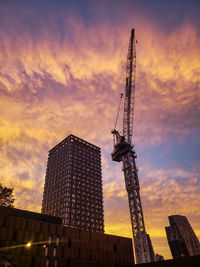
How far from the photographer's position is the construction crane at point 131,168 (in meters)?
69.4

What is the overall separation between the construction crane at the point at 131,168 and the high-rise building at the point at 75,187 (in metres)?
59.9

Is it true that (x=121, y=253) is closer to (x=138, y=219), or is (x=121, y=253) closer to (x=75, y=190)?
(x=138, y=219)

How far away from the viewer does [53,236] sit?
169ft

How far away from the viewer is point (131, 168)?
8131 centimetres

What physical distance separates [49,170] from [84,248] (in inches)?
4512

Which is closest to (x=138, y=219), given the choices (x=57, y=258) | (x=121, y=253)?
(x=121, y=253)

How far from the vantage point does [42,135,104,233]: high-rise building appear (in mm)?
131625

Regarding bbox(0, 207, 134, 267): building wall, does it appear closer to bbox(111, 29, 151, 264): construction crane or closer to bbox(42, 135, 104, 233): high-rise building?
bbox(111, 29, 151, 264): construction crane

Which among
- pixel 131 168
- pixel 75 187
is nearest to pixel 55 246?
pixel 131 168

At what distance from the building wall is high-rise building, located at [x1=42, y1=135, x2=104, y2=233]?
68.7 m

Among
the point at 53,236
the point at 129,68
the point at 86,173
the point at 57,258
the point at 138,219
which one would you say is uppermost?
the point at 129,68

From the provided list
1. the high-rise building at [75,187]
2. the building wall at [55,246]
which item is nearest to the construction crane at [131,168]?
the building wall at [55,246]

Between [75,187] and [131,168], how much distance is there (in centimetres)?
7179

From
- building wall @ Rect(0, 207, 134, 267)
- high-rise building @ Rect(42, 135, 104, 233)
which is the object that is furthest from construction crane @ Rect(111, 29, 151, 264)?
high-rise building @ Rect(42, 135, 104, 233)
